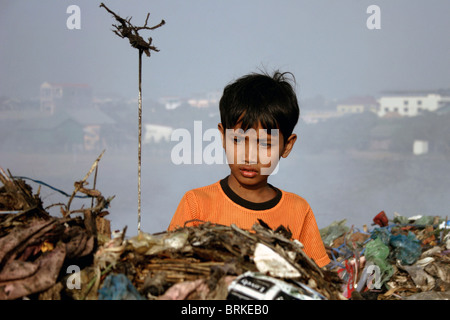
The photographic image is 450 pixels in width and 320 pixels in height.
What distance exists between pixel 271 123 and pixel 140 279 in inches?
57.2

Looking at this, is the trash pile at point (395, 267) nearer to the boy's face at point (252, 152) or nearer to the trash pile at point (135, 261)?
the boy's face at point (252, 152)

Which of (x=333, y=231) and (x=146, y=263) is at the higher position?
(x=146, y=263)

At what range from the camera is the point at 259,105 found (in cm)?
322

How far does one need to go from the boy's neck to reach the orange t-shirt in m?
0.04

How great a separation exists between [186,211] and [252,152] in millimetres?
608

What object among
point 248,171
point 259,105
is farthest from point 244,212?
point 259,105

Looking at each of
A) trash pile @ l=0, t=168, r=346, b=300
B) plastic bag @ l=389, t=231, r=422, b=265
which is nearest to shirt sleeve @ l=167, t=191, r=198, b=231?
trash pile @ l=0, t=168, r=346, b=300

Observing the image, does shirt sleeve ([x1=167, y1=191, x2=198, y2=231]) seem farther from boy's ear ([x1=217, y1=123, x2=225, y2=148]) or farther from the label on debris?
the label on debris

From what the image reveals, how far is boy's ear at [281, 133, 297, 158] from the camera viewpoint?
135 inches

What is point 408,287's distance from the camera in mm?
3799

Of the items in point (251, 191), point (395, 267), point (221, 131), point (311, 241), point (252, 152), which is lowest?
point (395, 267)

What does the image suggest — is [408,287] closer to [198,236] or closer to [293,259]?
[293,259]

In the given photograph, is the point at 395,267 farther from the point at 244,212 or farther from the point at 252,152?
the point at 252,152
